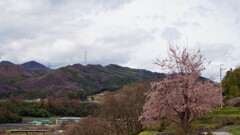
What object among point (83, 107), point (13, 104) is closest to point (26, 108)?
point (13, 104)

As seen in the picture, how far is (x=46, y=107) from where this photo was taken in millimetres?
171000

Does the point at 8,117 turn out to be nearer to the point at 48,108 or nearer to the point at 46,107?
the point at 46,107

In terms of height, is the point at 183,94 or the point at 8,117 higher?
the point at 183,94

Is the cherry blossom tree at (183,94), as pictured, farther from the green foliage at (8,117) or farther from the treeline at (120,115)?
the green foliage at (8,117)

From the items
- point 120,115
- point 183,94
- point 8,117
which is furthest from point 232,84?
→ point 8,117

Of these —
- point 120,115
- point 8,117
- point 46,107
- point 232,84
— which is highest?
point 232,84

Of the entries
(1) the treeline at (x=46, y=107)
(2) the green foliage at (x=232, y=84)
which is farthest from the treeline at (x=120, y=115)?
(1) the treeline at (x=46, y=107)

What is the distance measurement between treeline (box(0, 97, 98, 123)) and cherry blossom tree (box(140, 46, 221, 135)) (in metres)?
139

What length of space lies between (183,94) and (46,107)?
15465cm

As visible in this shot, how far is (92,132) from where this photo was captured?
178ft

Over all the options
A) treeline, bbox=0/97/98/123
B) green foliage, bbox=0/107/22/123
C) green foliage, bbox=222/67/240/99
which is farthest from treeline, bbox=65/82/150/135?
treeline, bbox=0/97/98/123

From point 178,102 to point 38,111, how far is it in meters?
154

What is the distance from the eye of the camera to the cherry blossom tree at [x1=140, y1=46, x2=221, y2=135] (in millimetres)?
21328

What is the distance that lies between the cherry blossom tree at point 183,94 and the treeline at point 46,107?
457 feet
